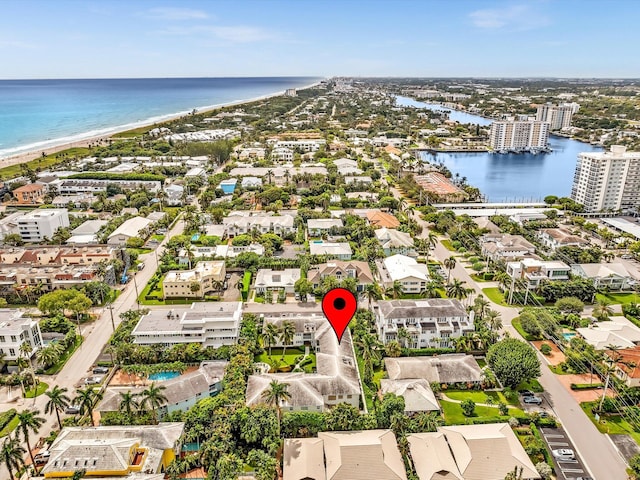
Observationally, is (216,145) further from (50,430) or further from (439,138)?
(50,430)

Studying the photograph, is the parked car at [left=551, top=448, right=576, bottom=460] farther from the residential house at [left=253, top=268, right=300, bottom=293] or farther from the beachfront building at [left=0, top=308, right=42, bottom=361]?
the beachfront building at [left=0, top=308, right=42, bottom=361]

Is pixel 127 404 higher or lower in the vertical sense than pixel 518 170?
higher

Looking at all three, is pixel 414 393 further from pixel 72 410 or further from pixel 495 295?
pixel 72 410

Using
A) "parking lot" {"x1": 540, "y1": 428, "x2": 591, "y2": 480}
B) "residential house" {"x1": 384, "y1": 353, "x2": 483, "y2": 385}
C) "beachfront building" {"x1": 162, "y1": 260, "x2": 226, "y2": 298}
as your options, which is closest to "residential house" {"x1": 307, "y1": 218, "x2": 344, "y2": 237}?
"beachfront building" {"x1": 162, "y1": 260, "x2": 226, "y2": 298}

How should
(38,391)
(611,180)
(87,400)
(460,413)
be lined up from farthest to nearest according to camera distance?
(611,180), (38,391), (460,413), (87,400)

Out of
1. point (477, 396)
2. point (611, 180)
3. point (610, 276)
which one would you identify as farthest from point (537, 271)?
point (611, 180)

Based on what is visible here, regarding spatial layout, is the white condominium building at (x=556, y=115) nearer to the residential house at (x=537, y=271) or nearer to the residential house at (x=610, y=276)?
the residential house at (x=610, y=276)
